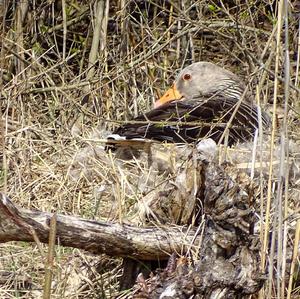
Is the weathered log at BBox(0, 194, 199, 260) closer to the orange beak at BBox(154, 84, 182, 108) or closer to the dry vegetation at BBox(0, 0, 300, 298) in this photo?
the dry vegetation at BBox(0, 0, 300, 298)

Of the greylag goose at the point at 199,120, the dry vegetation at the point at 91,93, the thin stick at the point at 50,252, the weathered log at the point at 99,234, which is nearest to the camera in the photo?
the thin stick at the point at 50,252

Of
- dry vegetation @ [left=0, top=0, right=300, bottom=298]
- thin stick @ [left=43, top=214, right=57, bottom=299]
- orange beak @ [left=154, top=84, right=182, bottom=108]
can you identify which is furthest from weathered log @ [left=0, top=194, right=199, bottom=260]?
orange beak @ [left=154, top=84, right=182, bottom=108]

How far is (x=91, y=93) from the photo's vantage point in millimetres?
5965

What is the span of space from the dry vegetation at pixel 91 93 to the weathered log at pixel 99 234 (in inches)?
8.2

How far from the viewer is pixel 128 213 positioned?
4488mm

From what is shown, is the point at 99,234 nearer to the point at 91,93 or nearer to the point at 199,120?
the point at 199,120

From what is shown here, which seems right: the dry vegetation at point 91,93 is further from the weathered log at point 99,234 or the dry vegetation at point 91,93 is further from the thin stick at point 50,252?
the thin stick at point 50,252

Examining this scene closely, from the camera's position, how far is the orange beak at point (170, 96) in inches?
248

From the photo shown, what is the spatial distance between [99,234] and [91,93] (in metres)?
2.24

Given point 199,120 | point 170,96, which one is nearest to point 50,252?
point 199,120

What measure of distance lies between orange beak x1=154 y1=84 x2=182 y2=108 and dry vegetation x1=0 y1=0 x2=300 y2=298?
11cm

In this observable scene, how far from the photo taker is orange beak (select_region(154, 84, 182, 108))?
248 inches

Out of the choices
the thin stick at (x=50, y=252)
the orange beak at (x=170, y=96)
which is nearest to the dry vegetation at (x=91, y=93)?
the orange beak at (x=170, y=96)

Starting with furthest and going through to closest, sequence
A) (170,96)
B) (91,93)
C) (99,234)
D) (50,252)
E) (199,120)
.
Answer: (170,96) < (91,93) < (199,120) < (99,234) < (50,252)
